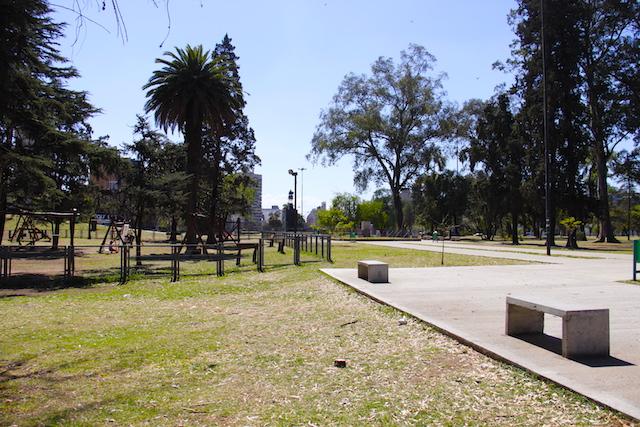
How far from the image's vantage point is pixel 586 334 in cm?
557

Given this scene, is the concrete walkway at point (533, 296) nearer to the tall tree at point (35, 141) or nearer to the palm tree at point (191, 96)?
the tall tree at point (35, 141)

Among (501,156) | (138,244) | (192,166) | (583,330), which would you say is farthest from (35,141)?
(501,156)

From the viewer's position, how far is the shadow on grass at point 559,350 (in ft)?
17.5

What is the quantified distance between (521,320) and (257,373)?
3.47m

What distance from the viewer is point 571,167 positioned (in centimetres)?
4050

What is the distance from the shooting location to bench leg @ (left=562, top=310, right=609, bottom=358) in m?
5.53

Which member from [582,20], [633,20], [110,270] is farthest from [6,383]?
[633,20]

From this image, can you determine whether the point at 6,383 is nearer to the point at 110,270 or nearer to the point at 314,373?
the point at 314,373

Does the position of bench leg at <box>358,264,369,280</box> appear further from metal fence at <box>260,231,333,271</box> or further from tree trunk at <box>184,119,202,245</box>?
tree trunk at <box>184,119,202,245</box>

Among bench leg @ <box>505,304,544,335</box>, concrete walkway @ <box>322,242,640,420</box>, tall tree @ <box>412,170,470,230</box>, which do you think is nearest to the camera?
concrete walkway @ <box>322,242,640,420</box>

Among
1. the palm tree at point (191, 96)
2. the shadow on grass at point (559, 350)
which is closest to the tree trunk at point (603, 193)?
the palm tree at point (191, 96)

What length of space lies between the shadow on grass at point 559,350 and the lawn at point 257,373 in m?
0.82

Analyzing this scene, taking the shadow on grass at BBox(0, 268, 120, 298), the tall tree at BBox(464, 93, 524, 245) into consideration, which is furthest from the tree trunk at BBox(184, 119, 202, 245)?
the tall tree at BBox(464, 93, 524, 245)

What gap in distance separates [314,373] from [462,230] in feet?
288
